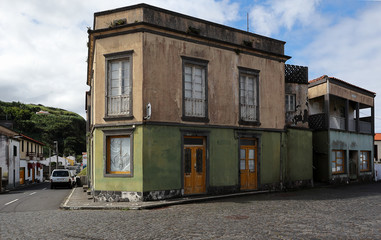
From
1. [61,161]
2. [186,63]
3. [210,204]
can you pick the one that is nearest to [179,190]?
[210,204]

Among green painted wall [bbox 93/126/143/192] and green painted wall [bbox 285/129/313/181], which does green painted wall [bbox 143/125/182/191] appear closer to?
green painted wall [bbox 93/126/143/192]

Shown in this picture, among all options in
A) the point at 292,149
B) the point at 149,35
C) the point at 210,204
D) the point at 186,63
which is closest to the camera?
the point at 210,204

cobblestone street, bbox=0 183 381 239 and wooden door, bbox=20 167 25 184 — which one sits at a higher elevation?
cobblestone street, bbox=0 183 381 239

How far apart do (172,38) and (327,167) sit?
1344 centimetres

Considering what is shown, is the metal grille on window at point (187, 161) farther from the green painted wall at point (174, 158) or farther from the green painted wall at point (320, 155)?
the green painted wall at point (320, 155)

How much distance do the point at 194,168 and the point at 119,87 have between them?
177 inches

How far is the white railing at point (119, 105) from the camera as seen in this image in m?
12.9

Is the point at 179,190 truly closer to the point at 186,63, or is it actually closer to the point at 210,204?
the point at 210,204

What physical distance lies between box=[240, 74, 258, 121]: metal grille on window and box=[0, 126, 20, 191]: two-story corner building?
23.1 meters

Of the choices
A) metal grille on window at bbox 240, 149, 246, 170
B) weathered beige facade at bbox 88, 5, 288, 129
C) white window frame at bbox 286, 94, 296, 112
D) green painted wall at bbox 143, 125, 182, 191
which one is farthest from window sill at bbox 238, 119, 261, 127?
white window frame at bbox 286, 94, 296, 112

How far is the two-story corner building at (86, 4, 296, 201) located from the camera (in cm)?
1265

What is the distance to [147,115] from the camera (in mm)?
12438

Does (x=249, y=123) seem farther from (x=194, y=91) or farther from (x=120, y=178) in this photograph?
Answer: (x=120, y=178)

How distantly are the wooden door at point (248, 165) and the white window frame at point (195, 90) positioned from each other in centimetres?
279
